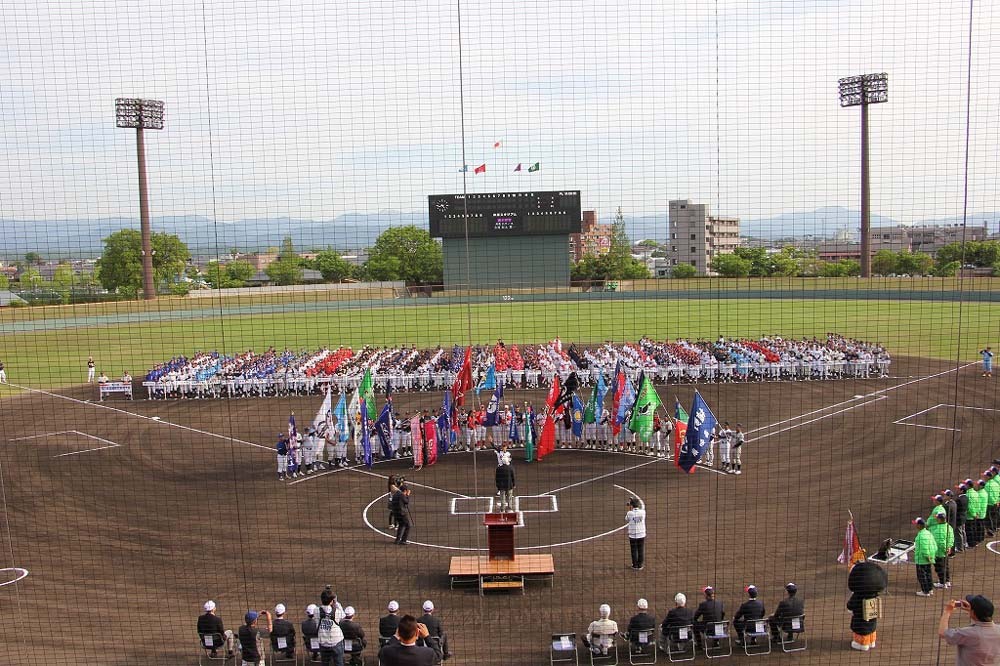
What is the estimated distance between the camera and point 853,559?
9.03 metres

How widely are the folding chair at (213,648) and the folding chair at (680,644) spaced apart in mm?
4582

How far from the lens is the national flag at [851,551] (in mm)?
8945

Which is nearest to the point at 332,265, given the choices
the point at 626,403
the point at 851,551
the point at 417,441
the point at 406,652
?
the point at 417,441

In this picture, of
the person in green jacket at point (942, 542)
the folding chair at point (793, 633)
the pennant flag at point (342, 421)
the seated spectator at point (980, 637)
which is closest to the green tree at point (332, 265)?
the pennant flag at point (342, 421)

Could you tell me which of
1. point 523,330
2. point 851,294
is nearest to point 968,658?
point 523,330

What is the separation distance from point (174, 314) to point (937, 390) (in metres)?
37.3

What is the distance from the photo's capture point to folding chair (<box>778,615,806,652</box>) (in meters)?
7.97

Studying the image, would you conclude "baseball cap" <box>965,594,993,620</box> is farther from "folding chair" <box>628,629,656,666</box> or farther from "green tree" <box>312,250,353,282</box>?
"green tree" <box>312,250,353,282</box>

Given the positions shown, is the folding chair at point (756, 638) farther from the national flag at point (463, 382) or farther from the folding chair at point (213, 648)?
the national flag at point (463, 382)

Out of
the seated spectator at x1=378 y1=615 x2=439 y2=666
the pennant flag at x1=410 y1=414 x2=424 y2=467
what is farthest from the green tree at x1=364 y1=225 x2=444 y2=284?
the seated spectator at x1=378 y1=615 x2=439 y2=666

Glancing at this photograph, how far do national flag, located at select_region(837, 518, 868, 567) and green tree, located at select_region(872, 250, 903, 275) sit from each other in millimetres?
30025

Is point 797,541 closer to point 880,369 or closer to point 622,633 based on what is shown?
point 622,633

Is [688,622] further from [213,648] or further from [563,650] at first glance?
[213,648]

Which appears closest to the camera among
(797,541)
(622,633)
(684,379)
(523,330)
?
(622,633)
